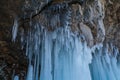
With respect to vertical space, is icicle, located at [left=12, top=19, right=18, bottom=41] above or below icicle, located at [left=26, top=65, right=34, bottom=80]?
above

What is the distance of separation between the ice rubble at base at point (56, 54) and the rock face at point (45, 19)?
174 mm

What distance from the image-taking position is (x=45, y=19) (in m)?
5.27

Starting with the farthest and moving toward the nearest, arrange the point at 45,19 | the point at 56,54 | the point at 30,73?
the point at 30,73, the point at 56,54, the point at 45,19

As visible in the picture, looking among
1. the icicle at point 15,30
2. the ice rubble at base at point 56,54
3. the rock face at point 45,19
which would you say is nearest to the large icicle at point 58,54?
the ice rubble at base at point 56,54

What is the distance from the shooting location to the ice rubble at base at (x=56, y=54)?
5453mm

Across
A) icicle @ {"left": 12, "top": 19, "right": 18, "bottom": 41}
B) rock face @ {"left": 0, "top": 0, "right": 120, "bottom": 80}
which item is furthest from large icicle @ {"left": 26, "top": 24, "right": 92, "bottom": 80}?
icicle @ {"left": 12, "top": 19, "right": 18, "bottom": 41}

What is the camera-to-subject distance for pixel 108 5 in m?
6.15

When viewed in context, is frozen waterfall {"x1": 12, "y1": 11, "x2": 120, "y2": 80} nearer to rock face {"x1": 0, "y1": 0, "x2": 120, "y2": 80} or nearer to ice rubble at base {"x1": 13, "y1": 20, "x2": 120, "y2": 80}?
ice rubble at base {"x1": 13, "y1": 20, "x2": 120, "y2": 80}

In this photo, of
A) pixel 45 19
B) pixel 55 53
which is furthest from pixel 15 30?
pixel 55 53

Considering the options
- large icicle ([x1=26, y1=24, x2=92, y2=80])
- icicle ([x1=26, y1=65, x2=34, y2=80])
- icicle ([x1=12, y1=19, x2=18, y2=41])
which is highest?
icicle ([x1=12, y1=19, x2=18, y2=41])

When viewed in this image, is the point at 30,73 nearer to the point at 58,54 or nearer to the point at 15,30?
the point at 58,54

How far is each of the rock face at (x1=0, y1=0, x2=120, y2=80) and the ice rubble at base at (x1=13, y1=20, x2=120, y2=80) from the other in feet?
0.57

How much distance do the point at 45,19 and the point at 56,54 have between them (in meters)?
0.90

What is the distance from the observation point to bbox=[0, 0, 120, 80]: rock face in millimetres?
5098
